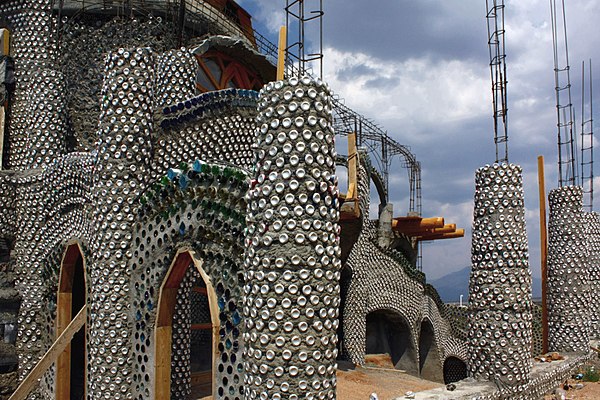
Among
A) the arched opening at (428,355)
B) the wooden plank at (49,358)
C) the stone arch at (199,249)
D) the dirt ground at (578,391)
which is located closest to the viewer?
the stone arch at (199,249)

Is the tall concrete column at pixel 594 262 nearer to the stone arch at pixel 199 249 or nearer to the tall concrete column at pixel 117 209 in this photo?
the stone arch at pixel 199 249

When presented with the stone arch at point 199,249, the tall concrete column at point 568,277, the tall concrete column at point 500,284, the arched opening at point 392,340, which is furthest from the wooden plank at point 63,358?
the arched opening at point 392,340

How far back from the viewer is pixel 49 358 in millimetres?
7758

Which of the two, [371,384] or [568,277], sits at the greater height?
[568,277]

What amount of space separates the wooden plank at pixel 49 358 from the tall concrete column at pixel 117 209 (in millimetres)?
322

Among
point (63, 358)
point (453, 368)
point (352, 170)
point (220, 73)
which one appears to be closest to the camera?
point (63, 358)

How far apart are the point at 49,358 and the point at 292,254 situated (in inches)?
186

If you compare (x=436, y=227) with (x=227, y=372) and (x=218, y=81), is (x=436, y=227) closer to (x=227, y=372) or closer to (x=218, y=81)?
(x=218, y=81)

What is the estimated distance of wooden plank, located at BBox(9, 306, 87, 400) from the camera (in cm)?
758

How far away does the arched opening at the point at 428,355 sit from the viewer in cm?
1836

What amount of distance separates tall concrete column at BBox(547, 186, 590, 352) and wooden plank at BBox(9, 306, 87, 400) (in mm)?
9333

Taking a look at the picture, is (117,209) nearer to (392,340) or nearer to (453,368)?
(392,340)

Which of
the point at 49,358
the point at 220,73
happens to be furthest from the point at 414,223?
the point at 49,358

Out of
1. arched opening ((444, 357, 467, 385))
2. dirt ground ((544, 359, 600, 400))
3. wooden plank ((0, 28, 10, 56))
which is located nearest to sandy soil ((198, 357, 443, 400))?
dirt ground ((544, 359, 600, 400))
